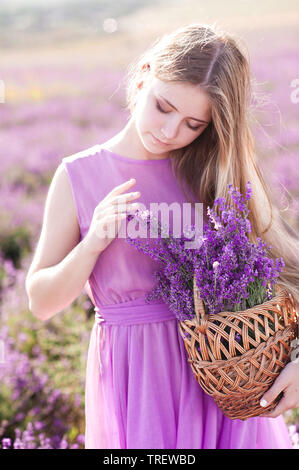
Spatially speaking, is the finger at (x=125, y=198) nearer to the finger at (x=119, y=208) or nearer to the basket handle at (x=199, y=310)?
the finger at (x=119, y=208)

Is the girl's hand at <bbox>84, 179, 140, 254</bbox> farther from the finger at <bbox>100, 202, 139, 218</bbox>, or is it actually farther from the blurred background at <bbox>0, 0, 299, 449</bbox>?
the blurred background at <bbox>0, 0, 299, 449</bbox>

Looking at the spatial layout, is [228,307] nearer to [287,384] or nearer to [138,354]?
[287,384]

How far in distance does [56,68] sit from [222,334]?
8528mm

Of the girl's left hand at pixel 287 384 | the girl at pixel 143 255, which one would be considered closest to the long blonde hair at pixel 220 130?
the girl at pixel 143 255

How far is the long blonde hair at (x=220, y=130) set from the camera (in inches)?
60.7

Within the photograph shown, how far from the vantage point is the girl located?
5.00 ft

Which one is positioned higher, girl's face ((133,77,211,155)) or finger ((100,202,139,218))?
girl's face ((133,77,211,155))

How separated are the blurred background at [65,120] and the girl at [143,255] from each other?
18cm

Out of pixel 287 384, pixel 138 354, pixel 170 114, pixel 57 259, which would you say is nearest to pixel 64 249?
pixel 57 259

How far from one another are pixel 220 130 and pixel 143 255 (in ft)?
1.51

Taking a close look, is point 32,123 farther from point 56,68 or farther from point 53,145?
point 56,68

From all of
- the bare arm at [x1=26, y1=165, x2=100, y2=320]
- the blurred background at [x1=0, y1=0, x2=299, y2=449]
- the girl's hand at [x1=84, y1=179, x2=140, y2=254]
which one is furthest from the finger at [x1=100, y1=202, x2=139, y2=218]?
the blurred background at [x1=0, y1=0, x2=299, y2=449]

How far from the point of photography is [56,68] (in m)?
9.01

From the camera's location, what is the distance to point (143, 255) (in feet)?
5.30
